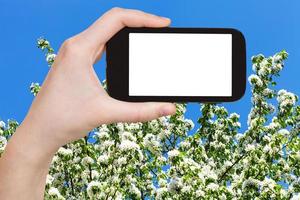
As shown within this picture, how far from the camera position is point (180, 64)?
3.41 metres

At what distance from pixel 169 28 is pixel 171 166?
31.1 ft

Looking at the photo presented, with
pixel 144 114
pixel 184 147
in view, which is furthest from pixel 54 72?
pixel 184 147

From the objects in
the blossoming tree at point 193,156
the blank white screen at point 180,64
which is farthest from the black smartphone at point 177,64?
the blossoming tree at point 193,156

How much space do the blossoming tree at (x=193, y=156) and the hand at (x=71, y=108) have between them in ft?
29.8

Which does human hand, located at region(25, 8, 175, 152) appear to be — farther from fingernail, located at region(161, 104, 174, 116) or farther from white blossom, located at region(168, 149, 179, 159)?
white blossom, located at region(168, 149, 179, 159)

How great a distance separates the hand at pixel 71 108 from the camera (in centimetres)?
309

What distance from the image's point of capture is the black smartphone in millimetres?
3305

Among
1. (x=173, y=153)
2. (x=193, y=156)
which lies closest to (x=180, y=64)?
(x=173, y=153)

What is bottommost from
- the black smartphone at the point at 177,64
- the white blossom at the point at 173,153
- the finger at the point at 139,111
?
the finger at the point at 139,111

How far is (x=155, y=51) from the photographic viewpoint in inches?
133

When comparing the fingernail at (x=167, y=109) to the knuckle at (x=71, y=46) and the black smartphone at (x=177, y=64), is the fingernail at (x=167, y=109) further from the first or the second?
the knuckle at (x=71, y=46)

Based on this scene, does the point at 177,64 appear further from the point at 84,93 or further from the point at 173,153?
the point at 173,153

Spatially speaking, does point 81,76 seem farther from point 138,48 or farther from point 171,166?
point 171,166

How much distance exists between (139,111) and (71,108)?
0.92ft
